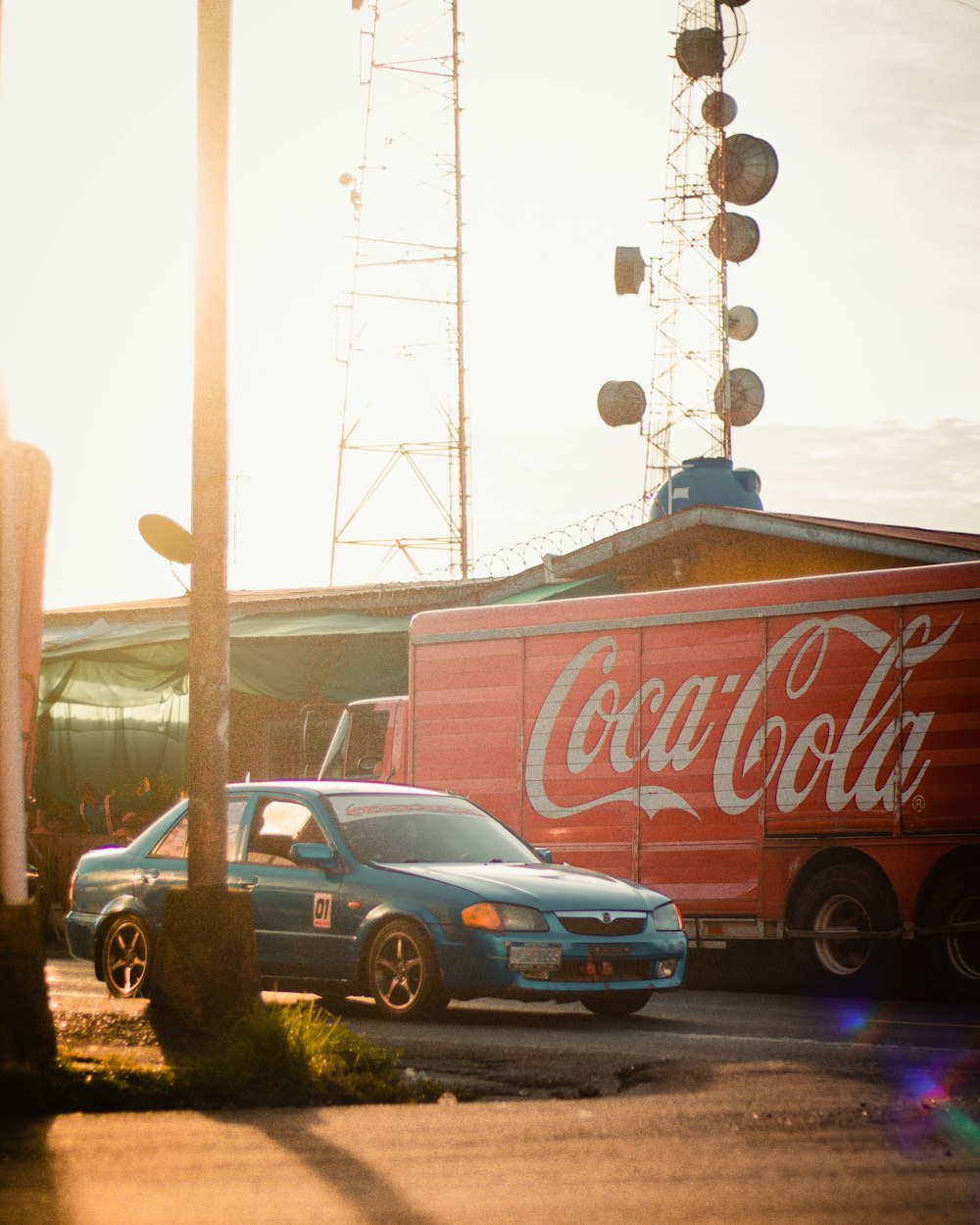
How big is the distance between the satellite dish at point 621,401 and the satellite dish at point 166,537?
2727 cm

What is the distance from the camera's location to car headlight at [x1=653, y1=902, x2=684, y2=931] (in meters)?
12.1

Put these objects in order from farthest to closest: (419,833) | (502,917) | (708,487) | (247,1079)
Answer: (708,487)
(419,833)
(502,917)
(247,1079)

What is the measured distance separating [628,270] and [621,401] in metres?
2.49

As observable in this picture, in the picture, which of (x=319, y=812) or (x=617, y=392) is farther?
(x=617, y=392)

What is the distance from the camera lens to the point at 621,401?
37500mm

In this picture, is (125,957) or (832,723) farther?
(832,723)

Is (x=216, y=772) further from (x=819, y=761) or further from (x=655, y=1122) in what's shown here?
(x=819, y=761)

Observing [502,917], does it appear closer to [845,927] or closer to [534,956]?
[534,956]

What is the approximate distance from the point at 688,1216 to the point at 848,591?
952cm

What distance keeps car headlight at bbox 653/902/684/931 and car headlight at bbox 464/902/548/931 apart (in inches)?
34.8

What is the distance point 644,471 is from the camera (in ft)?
136

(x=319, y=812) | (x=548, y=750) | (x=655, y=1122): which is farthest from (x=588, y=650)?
(x=655, y=1122)

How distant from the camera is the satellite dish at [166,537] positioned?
34.6 feet

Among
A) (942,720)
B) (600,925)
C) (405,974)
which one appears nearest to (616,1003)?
(600,925)
